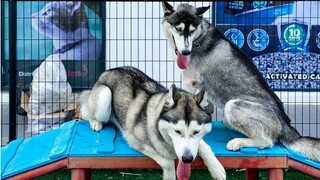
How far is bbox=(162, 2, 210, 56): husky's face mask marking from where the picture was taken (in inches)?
207

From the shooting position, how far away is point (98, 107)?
5398mm

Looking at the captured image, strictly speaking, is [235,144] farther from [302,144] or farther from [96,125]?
[96,125]

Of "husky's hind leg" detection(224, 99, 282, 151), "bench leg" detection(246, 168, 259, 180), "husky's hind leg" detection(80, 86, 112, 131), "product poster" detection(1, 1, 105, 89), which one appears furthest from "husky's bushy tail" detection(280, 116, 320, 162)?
"product poster" detection(1, 1, 105, 89)

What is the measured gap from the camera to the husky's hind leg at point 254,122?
5.00 meters

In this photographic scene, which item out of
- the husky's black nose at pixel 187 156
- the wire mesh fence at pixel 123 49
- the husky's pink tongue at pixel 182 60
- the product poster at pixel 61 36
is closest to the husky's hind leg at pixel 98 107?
the husky's pink tongue at pixel 182 60

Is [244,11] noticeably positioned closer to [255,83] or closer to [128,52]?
[128,52]

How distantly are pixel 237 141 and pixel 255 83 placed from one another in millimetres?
716

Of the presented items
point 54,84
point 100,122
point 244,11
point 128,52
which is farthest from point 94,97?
point 244,11

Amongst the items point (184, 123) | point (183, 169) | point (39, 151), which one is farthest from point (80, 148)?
point (184, 123)

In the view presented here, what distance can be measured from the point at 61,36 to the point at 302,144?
581 cm

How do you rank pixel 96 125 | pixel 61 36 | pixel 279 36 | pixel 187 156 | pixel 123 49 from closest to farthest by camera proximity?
pixel 187 156 < pixel 96 125 < pixel 123 49 < pixel 279 36 < pixel 61 36

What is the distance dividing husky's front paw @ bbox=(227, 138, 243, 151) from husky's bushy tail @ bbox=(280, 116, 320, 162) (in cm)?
43

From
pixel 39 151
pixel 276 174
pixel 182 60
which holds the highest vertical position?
pixel 182 60

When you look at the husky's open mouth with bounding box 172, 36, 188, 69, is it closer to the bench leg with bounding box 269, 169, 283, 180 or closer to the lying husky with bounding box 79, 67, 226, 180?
the lying husky with bounding box 79, 67, 226, 180
